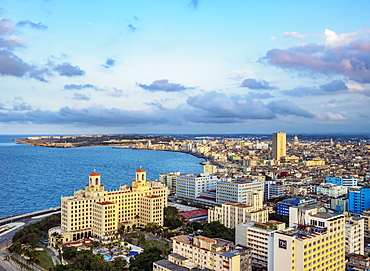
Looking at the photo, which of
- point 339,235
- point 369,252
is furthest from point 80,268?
point 369,252

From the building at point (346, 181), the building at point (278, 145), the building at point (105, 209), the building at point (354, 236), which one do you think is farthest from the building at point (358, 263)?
the building at point (278, 145)

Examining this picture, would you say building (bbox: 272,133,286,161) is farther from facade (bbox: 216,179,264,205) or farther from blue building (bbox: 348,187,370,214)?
blue building (bbox: 348,187,370,214)

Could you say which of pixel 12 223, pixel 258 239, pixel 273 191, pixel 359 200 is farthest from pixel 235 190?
pixel 12 223

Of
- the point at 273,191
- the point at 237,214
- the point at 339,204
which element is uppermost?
the point at 237,214

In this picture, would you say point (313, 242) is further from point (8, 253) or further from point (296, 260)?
point (8, 253)

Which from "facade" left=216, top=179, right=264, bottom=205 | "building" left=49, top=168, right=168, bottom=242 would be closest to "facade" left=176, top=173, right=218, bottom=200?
"facade" left=216, top=179, right=264, bottom=205

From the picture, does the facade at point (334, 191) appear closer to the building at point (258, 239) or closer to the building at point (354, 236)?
the building at point (354, 236)

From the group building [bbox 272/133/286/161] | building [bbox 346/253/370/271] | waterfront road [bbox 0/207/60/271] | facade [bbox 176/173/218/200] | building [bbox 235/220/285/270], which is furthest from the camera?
building [bbox 272/133/286/161]

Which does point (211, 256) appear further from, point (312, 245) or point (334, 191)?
point (334, 191)
